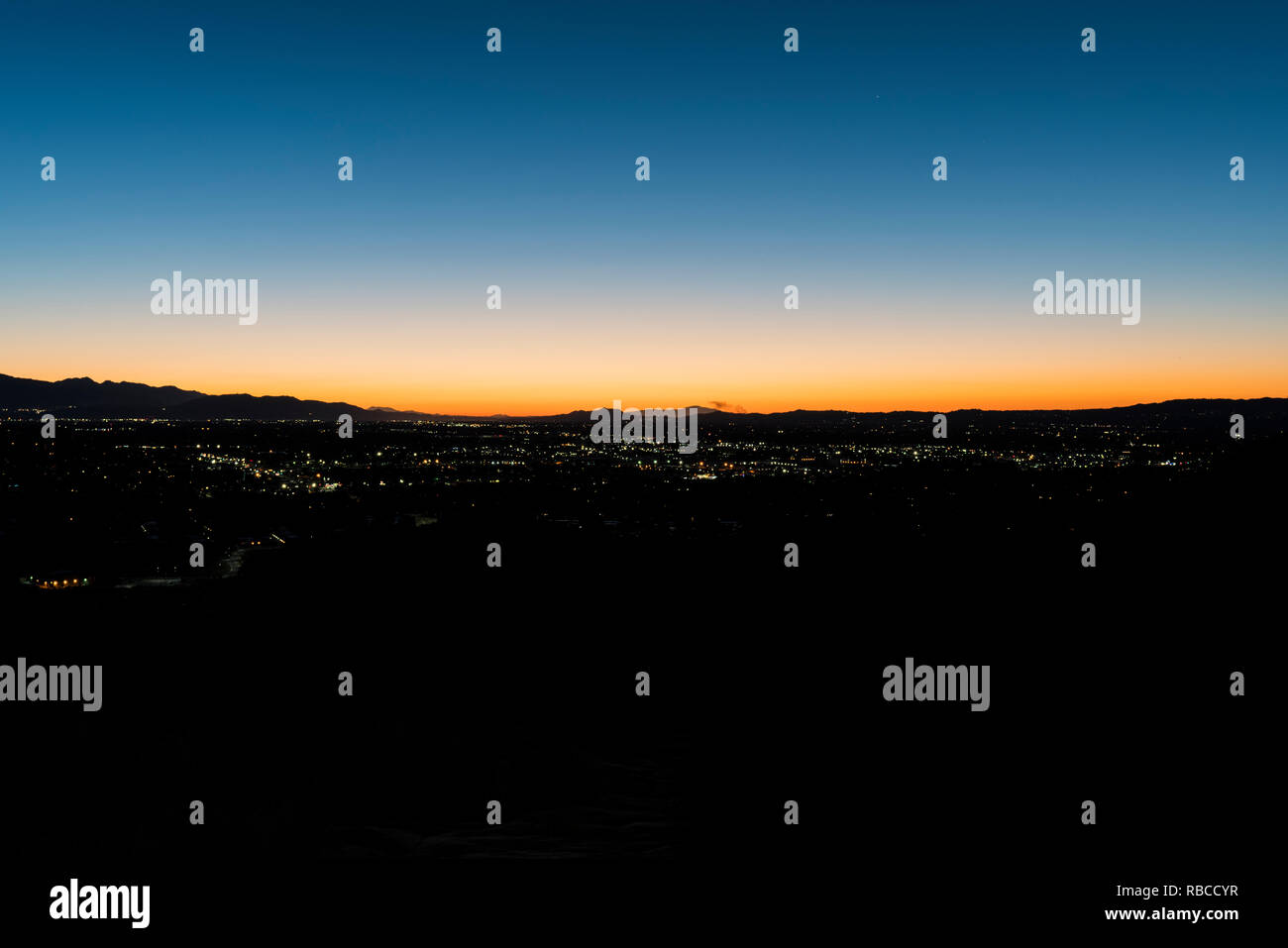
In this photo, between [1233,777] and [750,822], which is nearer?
[750,822]

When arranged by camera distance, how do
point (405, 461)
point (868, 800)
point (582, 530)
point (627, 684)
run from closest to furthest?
point (868, 800), point (627, 684), point (582, 530), point (405, 461)

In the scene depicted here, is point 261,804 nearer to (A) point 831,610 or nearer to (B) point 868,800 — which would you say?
(B) point 868,800

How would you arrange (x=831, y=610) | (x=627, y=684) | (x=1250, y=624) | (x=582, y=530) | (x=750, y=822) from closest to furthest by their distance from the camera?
(x=750, y=822)
(x=627, y=684)
(x=1250, y=624)
(x=831, y=610)
(x=582, y=530)

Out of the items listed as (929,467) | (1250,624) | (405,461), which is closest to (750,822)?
(1250,624)

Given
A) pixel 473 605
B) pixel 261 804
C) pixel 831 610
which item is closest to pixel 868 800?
pixel 261 804
